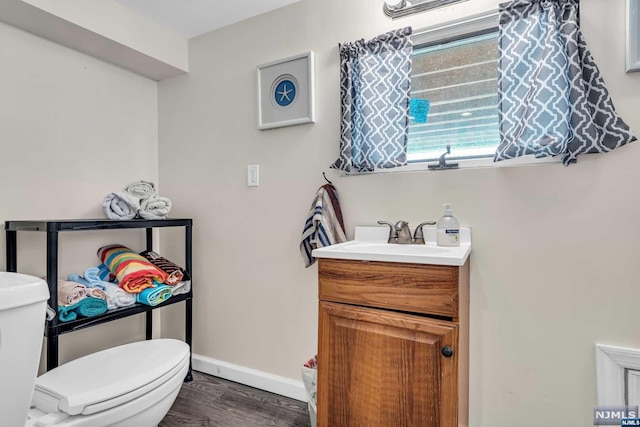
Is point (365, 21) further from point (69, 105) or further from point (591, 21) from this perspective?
point (69, 105)

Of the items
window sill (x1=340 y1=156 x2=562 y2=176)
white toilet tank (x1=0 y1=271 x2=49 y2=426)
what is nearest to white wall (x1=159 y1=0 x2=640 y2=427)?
window sill (x1=340 y1=156 x2=562 y2=176)

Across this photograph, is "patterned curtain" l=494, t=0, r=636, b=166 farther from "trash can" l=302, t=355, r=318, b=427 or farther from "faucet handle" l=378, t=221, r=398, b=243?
"trash can" l=302, t=355, r=318, b=427

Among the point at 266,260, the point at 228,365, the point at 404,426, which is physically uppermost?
the point at 266,260

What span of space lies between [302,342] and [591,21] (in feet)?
5.99

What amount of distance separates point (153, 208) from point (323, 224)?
960 mm

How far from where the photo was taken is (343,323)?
1.24 metres

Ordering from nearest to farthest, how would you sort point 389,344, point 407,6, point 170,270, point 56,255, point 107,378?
1. point 389,344
2. point 107,378
3. point 56,255
4. point 407,6
5. point 170,270

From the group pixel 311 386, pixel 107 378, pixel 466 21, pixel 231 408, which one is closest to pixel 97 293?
pixel 107 378

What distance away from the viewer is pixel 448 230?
137 centimetres

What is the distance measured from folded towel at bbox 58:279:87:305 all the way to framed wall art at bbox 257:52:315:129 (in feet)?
3.79

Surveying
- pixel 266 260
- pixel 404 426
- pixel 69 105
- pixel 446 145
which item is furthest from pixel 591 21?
pixel 69 105

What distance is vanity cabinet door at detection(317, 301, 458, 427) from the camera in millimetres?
1087

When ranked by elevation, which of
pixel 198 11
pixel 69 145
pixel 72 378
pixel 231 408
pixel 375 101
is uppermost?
pixel 198 11

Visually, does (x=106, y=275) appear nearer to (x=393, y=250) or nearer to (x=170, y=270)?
(x=170, y=270)
